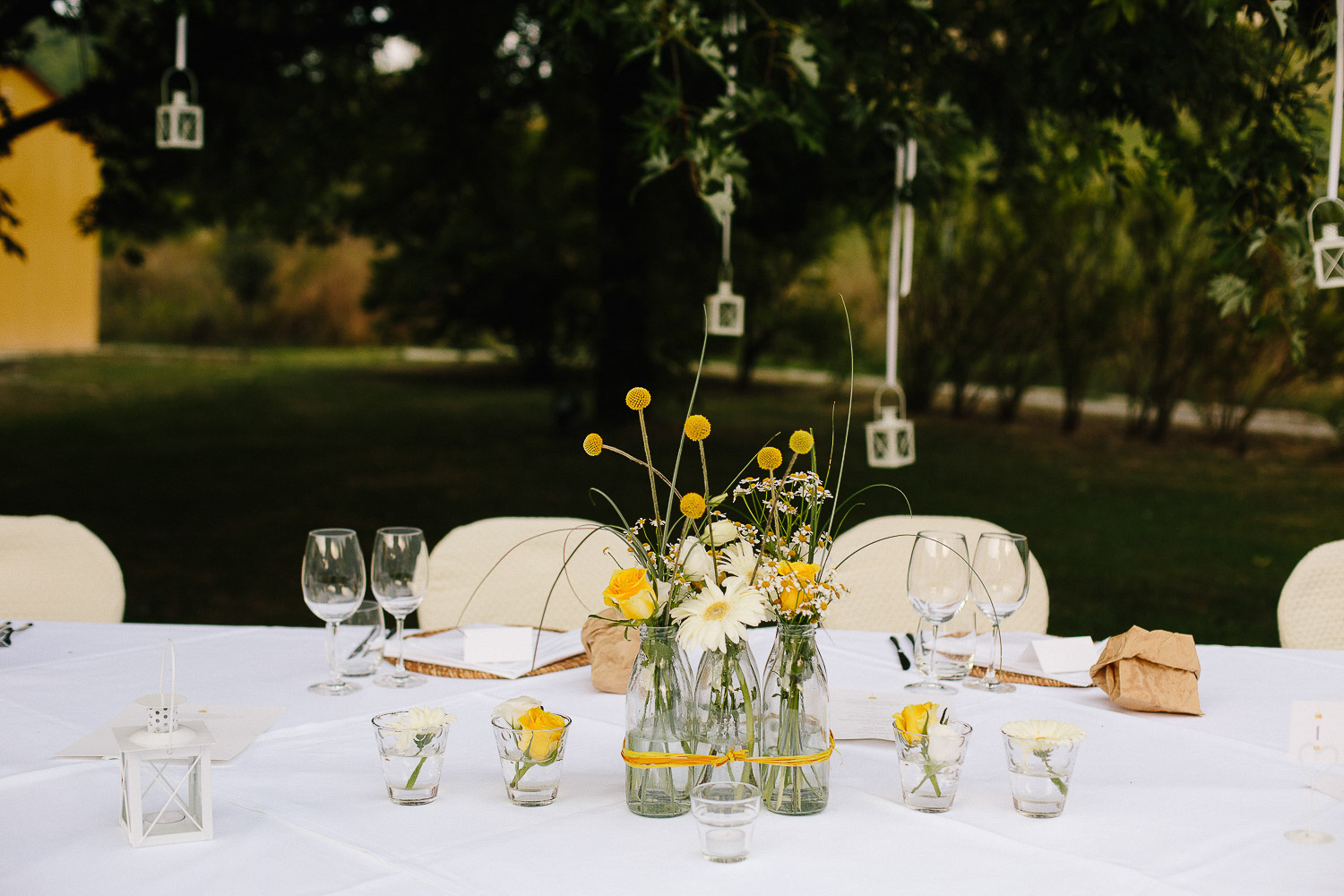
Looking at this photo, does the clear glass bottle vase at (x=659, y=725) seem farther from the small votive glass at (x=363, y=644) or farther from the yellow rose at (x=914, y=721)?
the small votive glass at (x=363, y=644)

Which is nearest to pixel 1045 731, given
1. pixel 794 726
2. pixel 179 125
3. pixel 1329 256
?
pixel 794 726

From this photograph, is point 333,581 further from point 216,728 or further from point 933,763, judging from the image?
point 933,763

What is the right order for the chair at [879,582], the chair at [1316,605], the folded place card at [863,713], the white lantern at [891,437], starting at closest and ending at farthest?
the folded place card at [863,713] < the chair at [1316,605] < the chair at [879,582] < the white lantern at [891,437]

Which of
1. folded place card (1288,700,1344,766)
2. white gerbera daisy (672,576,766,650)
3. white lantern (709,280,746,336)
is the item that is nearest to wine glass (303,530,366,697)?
white gerbera daisy (672,576,766,650)

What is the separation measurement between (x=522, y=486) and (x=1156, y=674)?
7388 millimetres

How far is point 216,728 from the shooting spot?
154cm

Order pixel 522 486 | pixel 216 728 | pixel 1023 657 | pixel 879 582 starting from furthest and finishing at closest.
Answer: pixel 522 486 < pixel 879 582 < pixel 1023 657 < pixel 216 728

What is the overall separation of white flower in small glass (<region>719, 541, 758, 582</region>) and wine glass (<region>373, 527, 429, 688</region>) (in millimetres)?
719

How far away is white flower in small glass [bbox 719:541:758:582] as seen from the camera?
1.26 meters

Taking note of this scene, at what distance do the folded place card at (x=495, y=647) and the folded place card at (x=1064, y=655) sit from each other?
84cm

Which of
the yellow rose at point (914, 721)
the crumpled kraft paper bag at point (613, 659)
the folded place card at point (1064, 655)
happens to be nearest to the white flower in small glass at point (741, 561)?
the yellow rose at point (914, 721)

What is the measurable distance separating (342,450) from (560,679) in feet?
30.3

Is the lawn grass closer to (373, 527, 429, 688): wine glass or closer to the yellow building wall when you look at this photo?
(373, 527, 429, 688): wine glass

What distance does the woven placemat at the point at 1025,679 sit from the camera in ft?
5.94
